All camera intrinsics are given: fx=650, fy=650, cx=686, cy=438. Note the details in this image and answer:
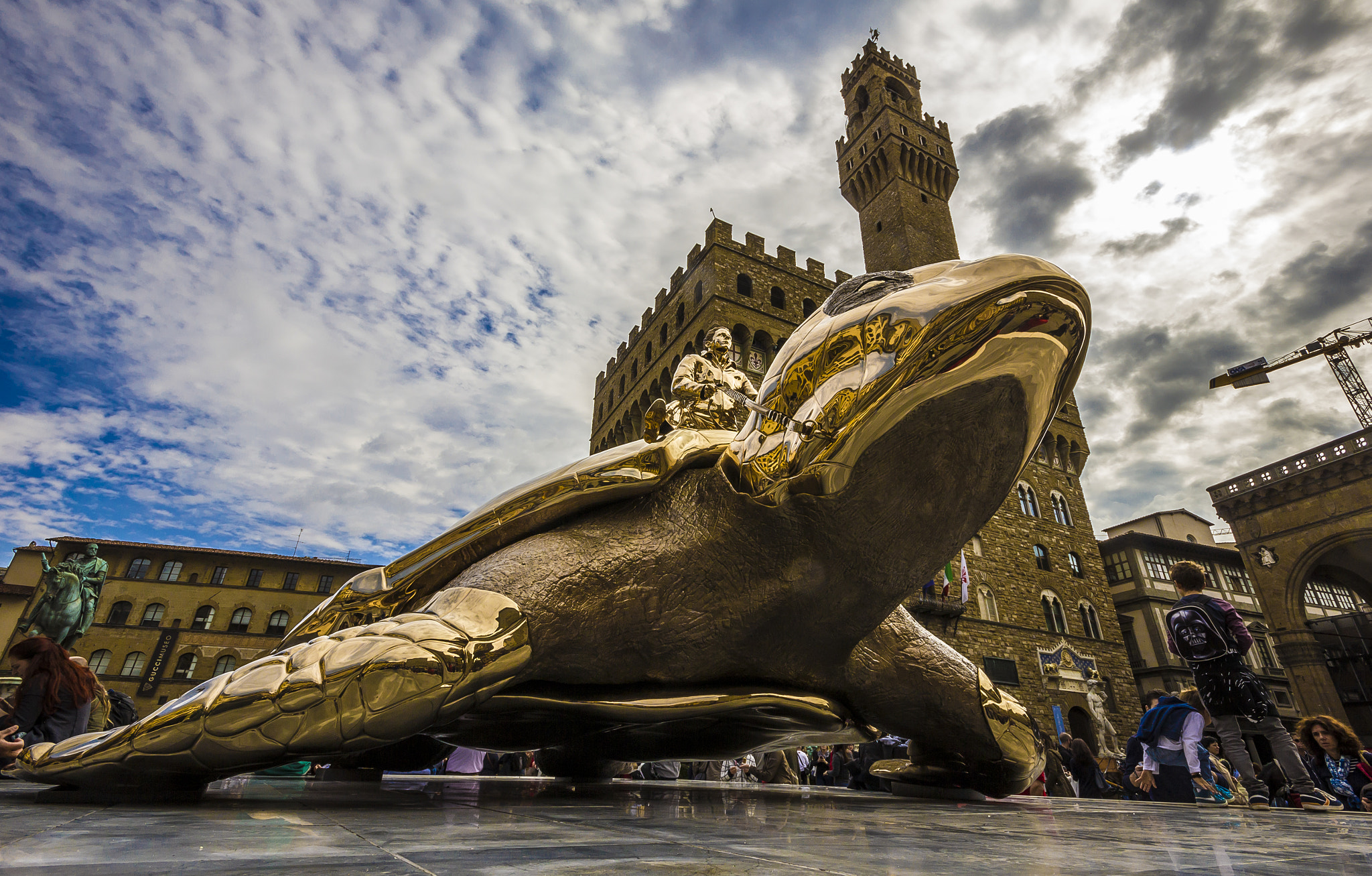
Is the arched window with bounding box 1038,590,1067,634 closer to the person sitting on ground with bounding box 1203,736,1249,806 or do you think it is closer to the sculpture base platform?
the person sitting on ground with bounding box 1203,736,1249,806

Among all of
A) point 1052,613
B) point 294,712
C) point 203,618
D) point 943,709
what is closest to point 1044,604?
point 1052,613

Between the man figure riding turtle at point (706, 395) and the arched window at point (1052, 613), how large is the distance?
81.0 feet

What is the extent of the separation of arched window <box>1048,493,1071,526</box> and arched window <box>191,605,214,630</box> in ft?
127

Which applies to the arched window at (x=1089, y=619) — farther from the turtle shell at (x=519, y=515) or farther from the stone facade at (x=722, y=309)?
the turtle shell at (x=519, y=515)

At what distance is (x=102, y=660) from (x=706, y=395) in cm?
3872

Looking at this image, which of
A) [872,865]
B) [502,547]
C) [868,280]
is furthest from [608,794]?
[868,280]

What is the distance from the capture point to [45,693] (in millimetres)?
3234

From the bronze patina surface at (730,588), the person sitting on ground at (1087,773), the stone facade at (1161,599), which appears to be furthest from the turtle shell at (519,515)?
the stone facade at (1161,599)

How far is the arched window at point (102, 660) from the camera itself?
1146 inches

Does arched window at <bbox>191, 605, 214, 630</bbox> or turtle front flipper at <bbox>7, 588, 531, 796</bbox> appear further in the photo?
arched window at <bbox>191, 605, 214, 630</bbox>

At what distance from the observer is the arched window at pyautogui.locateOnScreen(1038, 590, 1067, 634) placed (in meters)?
23.7

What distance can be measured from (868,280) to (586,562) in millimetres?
1292

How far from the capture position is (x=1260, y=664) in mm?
31750

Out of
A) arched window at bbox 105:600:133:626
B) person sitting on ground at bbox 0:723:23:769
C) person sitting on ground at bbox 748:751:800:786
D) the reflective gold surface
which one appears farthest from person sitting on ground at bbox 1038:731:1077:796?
arched window at bbox 105:600:133:626
